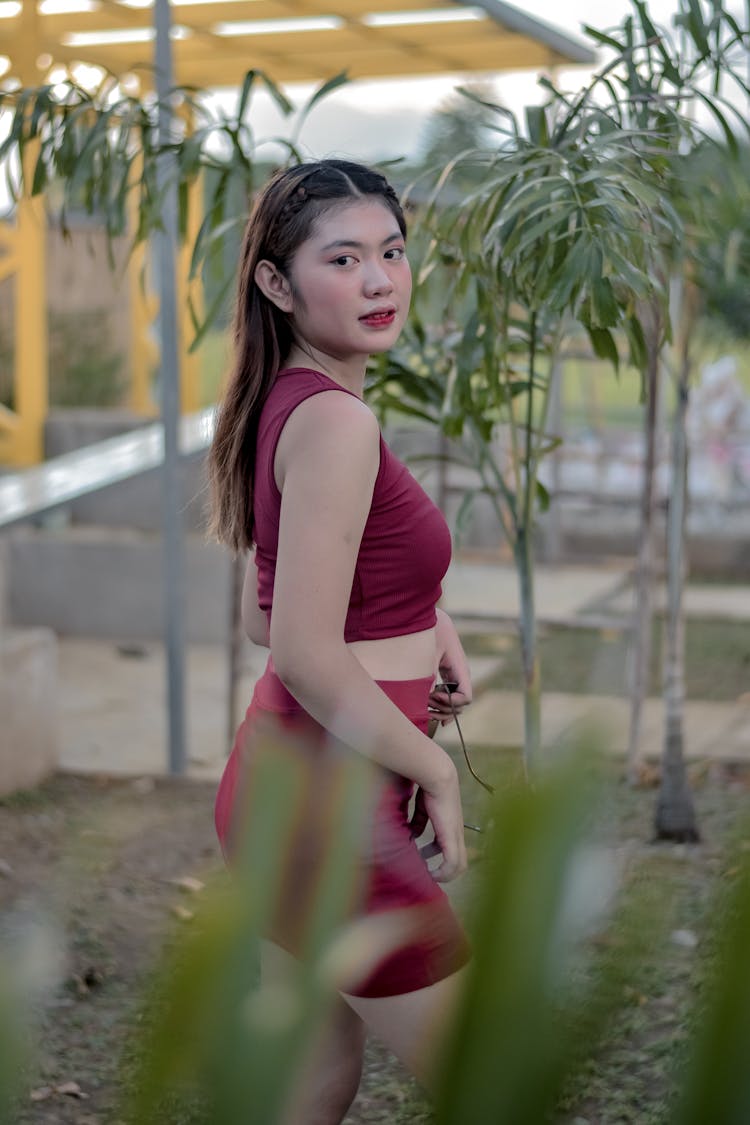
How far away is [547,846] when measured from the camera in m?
0.36

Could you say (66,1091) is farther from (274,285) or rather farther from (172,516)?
(172,516)

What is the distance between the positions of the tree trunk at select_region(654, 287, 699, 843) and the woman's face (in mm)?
2561

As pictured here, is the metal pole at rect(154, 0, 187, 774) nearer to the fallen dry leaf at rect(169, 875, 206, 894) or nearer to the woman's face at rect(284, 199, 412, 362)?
the fallen dry leaf at rect(169, 875, 206, 894)

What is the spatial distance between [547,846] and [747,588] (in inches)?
357

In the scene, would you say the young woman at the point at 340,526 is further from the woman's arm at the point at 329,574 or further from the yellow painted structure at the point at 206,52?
the yellow painted structure at the point at 206,52

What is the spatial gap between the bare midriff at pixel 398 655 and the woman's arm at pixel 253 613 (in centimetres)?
25

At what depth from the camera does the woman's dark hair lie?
180cm

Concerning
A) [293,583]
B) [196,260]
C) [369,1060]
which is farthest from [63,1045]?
[293,583]

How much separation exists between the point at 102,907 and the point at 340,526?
261cm

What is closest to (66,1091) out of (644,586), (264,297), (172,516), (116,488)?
(264,297)

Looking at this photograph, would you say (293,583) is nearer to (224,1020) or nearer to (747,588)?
(224,1020)

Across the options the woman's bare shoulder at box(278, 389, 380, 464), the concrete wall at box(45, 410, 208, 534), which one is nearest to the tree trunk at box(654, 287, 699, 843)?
the woman's bare shoulder at box(278, 389, 380, 464)

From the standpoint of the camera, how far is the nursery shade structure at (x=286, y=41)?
771 centimetres

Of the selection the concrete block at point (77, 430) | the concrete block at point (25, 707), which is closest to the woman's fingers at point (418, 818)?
the concrete block at point (25, 707)
